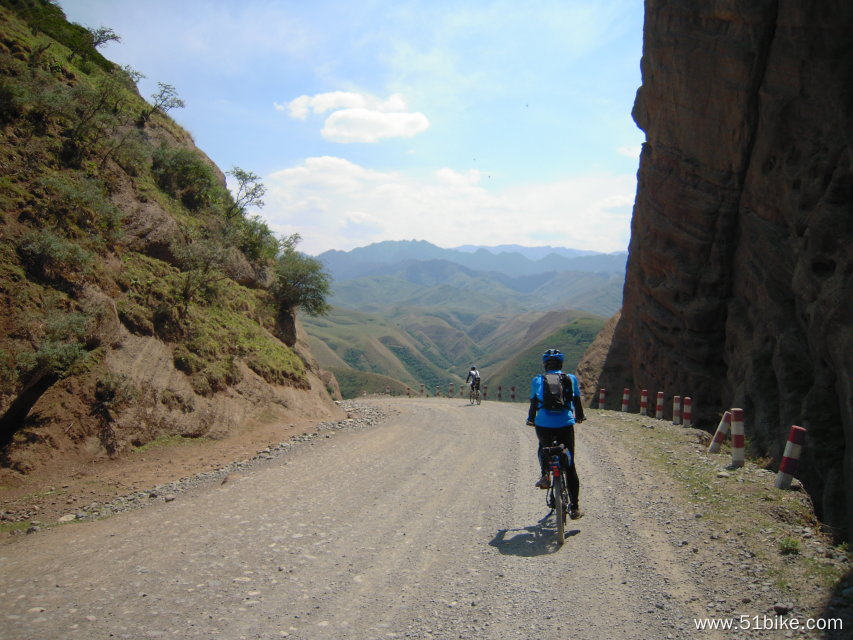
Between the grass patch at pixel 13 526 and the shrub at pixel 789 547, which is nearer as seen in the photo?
the shrub at pixel 789 547

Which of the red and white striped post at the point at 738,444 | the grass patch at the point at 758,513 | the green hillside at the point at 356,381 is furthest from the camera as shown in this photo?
the green hillside at the point at 356,381

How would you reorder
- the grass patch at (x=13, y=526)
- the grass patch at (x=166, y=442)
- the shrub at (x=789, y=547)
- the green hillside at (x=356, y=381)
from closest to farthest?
the shrub at (x=789, y=547)
the grass patch at (x=13, y=526)
the grass patch at (x=166, y=442)
the green hillside at (x=356, y=381)

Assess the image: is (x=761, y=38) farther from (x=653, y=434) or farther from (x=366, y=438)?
(x=366, y=438)

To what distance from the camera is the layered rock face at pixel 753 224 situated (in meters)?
10.4

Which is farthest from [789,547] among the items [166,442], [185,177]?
[185,177]

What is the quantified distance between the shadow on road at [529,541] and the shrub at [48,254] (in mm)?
9940

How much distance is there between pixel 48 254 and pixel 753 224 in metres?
18.6

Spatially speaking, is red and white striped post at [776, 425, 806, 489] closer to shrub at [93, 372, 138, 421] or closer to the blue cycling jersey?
the blue cycling jersey

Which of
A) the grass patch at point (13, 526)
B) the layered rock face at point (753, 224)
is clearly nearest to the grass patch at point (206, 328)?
the grass patch at point (13, 526)

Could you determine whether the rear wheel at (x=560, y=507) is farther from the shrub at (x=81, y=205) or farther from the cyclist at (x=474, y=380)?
the cyclist at (x=474, y=380)

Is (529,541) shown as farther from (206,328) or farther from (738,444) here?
(206,328)

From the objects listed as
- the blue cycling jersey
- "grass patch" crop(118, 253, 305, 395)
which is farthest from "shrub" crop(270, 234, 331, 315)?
the blue cycling jersey

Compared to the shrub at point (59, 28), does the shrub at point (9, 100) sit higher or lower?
lower

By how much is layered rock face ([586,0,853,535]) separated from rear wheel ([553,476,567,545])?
11.6 ft
